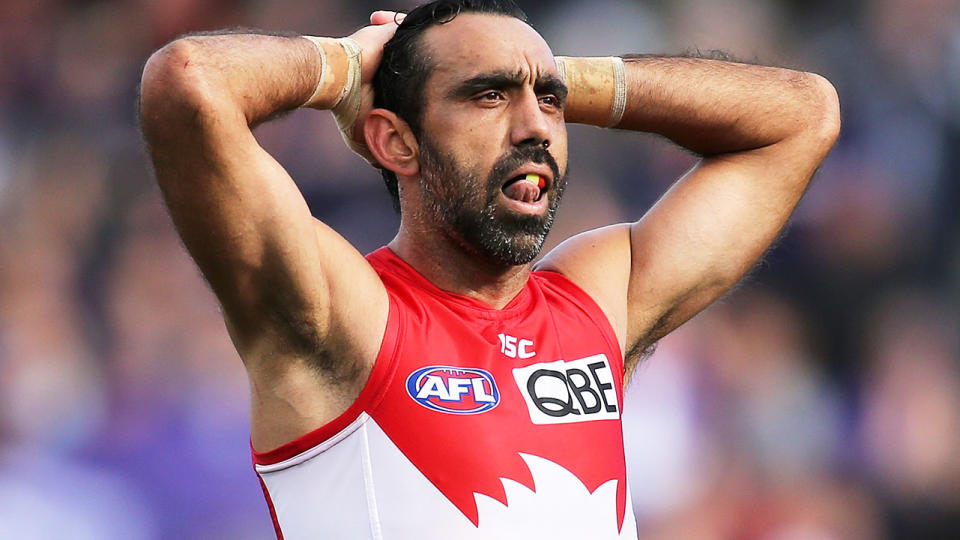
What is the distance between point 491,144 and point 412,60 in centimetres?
37

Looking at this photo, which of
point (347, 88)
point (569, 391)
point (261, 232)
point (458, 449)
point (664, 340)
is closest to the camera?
point (261, 232)

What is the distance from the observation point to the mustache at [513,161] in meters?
3.28

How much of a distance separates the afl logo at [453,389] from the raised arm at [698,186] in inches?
24.1

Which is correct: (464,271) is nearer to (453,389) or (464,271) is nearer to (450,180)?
(450,180)

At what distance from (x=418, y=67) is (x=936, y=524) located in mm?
4260

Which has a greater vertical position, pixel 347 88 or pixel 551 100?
pixel 347 88

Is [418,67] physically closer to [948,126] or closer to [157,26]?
[157,26]

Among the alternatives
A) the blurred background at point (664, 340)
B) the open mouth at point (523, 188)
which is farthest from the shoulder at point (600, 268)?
the blurred background at point (664, 340)

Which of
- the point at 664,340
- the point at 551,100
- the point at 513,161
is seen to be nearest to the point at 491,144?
the point at 513,161

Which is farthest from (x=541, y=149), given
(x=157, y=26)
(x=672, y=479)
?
(x=157, y=26)

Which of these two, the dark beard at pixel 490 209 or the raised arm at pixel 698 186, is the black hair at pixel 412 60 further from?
the raised arm at pixel 698 186

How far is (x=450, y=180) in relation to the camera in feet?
11.0

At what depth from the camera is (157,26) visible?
22.6 ft

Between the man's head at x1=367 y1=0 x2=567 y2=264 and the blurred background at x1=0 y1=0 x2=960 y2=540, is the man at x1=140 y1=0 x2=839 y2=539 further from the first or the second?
the blurred background at x1=0 y1=0 x2=960 y2=540
